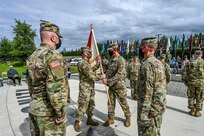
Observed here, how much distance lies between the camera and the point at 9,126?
3816 millimetres

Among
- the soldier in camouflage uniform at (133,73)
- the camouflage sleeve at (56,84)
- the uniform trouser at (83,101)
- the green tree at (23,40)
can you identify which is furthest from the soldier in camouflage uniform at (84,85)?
the green tree at (23,40)

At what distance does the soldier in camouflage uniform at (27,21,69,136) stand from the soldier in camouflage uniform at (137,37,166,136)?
43.7 inches

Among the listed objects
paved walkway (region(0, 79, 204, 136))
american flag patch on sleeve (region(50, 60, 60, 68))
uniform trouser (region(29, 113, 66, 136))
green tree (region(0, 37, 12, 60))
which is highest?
green tree (region(0, 37, 12, 60))

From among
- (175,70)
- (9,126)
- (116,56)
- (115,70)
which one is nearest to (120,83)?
(115,70)

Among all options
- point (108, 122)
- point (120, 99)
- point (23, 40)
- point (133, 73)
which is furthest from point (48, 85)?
point (23, 40)

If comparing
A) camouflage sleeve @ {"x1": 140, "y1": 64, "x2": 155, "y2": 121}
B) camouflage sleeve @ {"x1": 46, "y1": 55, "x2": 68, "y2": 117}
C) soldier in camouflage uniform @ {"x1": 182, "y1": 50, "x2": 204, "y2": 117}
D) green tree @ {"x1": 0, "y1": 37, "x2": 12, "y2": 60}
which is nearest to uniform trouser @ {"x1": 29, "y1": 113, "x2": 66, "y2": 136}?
camouflage sleeve @ {"x1": 46, "y1": 55, "x2": 68, "y2": 117}

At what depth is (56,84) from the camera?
1.84 metres

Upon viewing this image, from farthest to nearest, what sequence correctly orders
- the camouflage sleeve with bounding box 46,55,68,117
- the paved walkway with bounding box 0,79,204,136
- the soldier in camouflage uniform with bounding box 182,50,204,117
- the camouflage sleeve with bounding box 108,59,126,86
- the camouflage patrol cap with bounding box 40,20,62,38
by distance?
the soldier in camouflage uniform with bounding box 182,50,204,117 → the camouflage sleeve with bounding box 108,59,126,86 → the paved walkway with bounding box 0,79,204,136 → the camouflage patrol cap with bounding box 40,20,62,38 → the camouflage sleeve with bounding box 46,55,68,117

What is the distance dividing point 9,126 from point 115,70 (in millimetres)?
3057

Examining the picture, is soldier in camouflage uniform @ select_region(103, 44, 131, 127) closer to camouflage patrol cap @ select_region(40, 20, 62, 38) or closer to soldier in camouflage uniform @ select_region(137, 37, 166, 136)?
soldier in camouflage uniform @ select_region(137, 37, 166, 136)

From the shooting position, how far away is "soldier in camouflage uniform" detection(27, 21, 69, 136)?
184 centimetres

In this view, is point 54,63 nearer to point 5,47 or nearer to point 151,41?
point 151,41

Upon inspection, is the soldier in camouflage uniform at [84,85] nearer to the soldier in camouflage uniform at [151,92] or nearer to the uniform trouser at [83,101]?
the uniform trouser at [83,101]

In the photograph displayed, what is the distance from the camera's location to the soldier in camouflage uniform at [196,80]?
4215mm
